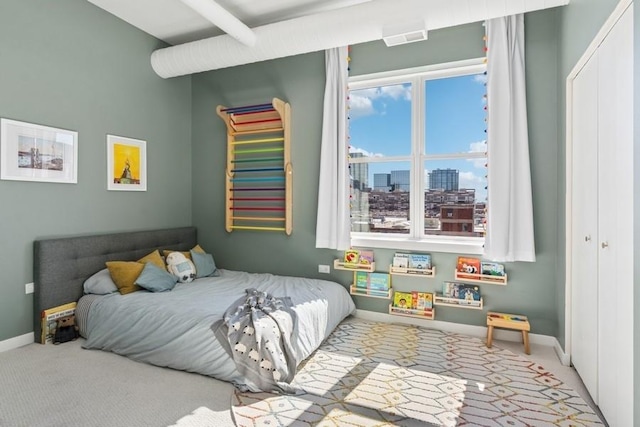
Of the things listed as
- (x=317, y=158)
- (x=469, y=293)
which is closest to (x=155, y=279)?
(x=317, y=158)

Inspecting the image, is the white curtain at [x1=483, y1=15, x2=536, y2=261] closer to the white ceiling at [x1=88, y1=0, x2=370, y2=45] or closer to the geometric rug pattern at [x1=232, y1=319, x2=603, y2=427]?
the geometric rug pattern at [x1=232, y1=319, x2=603, y2=427]

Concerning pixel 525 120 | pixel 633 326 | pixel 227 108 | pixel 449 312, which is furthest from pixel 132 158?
pixel 633 326

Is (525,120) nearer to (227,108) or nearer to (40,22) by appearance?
(227,108)

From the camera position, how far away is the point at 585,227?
2.40 m

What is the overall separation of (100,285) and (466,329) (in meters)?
3.43

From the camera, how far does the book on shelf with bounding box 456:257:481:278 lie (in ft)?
10.9

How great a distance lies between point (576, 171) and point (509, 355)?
5.04ft

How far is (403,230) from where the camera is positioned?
3.78 metres

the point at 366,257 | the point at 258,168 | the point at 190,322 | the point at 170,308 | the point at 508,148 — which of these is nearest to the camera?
the point at 190,322

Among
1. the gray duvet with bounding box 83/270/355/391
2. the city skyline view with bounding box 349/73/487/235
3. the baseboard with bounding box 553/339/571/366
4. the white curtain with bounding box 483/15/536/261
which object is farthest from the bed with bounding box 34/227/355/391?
the baseboard with bounding box 553/339/571/366

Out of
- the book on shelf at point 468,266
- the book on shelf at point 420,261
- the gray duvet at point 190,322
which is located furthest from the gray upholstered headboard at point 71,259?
the book on shelf at point 468,266

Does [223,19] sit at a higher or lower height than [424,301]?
higher

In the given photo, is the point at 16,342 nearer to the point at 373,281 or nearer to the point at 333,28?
the point at 373,281

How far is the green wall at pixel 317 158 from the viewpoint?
3.12 metres
